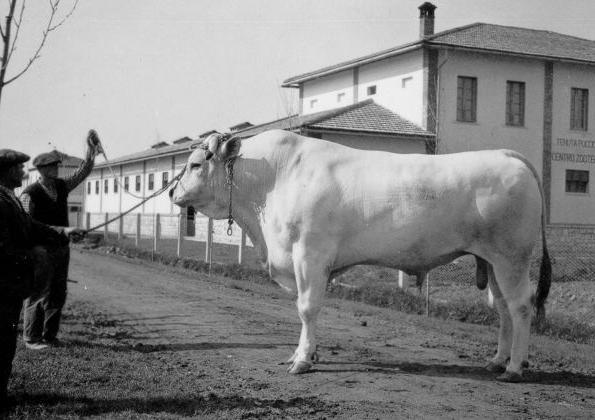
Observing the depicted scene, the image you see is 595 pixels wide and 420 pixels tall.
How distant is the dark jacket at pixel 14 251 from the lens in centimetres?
537

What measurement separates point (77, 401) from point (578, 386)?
4.69 metres

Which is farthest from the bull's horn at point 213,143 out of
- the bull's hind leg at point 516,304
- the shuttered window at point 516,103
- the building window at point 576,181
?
the building window at point 576,181

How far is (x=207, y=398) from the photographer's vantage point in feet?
20.0

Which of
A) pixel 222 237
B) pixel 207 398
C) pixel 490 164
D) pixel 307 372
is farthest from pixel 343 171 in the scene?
pixel 222 237

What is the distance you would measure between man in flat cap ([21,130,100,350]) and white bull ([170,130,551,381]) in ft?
6.53

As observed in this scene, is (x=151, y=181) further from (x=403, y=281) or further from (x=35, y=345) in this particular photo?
(x=35, y=345)

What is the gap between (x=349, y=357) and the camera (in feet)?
26.7

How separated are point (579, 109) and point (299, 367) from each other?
1299 inches

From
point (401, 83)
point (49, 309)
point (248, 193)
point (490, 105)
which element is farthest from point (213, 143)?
point (490, 105)

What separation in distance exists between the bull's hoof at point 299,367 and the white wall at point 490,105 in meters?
26.3

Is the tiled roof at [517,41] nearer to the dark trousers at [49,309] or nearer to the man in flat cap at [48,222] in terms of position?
the man in flat cap at [48,222]

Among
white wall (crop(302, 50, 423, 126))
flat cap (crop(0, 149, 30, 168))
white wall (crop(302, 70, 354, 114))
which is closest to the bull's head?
flat cap (crop(0, 149, 30, 168))

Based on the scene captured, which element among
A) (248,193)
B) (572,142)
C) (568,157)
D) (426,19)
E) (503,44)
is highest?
(426,19)

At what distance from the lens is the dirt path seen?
6.18m
